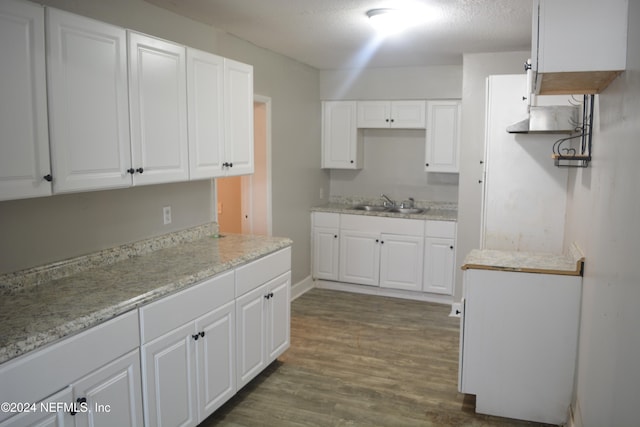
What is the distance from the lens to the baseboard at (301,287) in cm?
527

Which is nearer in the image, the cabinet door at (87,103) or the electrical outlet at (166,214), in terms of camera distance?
the cabinet door at (87,103)

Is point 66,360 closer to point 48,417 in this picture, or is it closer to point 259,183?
point 48,417

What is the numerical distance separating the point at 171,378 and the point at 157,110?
1354 millimetres

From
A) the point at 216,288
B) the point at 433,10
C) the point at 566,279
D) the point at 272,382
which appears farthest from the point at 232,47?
the point at 566,279

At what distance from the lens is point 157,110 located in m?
2.70

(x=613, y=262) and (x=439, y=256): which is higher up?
(x=613, y=262)

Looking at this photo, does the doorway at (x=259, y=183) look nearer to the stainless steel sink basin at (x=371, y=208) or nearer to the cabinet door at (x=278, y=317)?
the cabinet door at (x=278, y=317)

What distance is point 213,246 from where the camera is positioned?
131 inches

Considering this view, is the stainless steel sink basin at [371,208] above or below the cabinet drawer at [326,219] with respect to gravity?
above

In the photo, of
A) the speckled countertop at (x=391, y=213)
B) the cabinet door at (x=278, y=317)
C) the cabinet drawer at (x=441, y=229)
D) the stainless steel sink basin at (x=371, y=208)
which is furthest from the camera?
the stainless steel sink basin at (x=371, y=208)

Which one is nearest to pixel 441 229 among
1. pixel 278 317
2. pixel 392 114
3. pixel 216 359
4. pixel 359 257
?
pixel 359 257

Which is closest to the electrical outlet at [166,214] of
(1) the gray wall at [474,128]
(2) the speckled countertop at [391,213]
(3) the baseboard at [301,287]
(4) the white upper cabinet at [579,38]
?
(3) the baseboard at [301,287]

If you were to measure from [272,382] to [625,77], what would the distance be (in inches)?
105

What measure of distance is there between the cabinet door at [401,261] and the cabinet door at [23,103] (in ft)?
12.3
